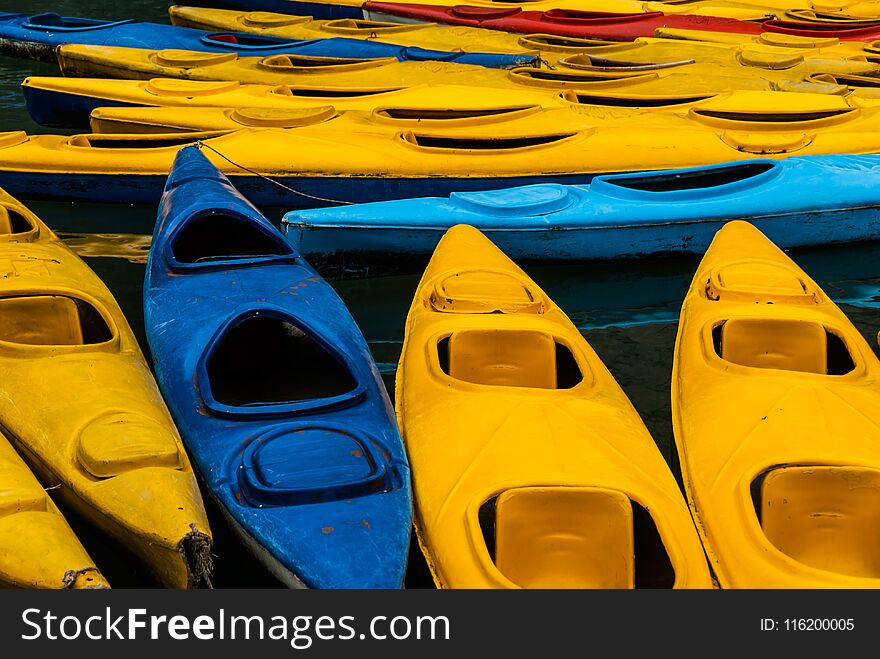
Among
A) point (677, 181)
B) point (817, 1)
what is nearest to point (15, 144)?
point (677, 181)

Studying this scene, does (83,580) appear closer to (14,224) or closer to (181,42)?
(14,224)

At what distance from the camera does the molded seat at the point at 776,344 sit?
526cm

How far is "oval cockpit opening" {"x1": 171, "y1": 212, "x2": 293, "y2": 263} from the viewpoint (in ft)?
20.4

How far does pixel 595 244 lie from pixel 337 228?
1.78 meters

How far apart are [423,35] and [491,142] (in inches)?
167

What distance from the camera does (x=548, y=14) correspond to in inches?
504

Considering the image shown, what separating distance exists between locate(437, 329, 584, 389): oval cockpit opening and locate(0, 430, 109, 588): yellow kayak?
6.92 ft

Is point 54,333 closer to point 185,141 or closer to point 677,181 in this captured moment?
point 185,141

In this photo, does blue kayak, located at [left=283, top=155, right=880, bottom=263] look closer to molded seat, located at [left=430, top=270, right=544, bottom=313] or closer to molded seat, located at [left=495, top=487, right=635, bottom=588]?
molded seat, located at [left=430, top=270, right=544, bottom=313]

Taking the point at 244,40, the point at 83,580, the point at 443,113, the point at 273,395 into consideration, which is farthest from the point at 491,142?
the point at 83,580

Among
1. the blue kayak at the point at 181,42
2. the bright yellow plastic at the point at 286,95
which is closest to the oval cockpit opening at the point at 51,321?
the bright yellow plastic at the point at 286,95

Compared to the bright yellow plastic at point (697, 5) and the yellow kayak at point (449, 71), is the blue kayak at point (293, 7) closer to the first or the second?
the bright yellow plastic at point (697, 5)

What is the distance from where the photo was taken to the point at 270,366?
5496 mm

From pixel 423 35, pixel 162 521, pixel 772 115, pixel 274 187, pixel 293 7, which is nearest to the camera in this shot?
pixel 162 521
